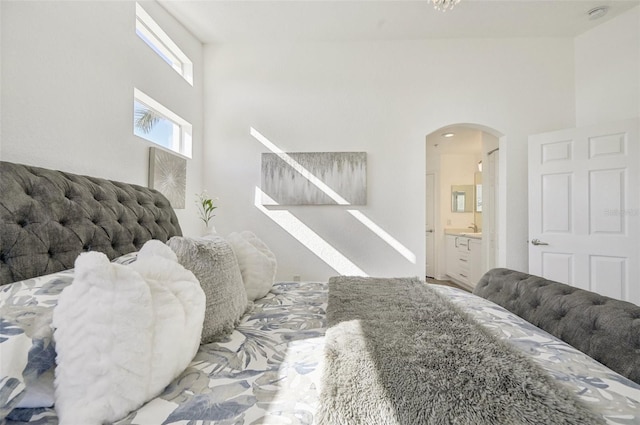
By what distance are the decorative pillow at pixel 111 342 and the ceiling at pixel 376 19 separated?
2.69 metres

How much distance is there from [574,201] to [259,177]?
3160 mm

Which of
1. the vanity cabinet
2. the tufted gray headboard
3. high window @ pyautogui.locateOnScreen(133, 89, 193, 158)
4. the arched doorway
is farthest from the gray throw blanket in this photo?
the arched doorway

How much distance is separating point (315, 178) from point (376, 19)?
1.71m

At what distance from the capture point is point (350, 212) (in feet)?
9.53

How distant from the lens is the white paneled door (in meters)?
2.16

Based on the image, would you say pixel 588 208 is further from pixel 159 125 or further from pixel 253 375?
pixel 159 125

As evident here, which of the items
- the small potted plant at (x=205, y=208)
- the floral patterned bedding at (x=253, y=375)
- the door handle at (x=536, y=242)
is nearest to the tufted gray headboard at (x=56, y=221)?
the floral patterned bedding at (x=253, y=375)

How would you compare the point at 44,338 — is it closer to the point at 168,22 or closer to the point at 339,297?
the point at 339,297

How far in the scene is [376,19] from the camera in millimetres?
2545

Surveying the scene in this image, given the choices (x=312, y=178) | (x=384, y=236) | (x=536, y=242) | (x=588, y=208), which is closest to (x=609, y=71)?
(x=588, y=208)

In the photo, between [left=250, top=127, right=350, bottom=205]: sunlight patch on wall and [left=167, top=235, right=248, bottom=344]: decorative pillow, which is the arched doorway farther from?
[left=167, top=235, right=248, bottom=344]: decorative pillow

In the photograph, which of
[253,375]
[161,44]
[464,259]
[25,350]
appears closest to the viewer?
[25,350]

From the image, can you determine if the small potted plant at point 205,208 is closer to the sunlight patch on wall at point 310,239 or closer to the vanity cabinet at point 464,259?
the sunlight patch on wall at point 310,239

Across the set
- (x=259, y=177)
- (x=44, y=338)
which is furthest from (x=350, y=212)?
(x=44, y=338)
